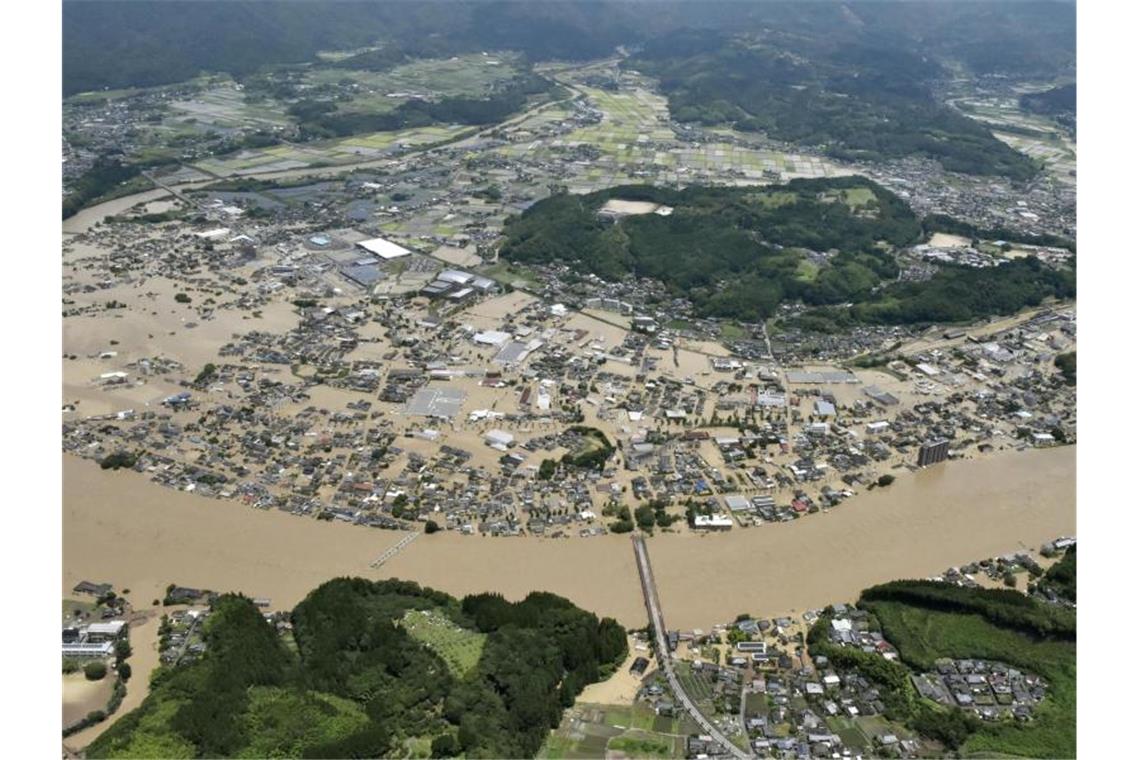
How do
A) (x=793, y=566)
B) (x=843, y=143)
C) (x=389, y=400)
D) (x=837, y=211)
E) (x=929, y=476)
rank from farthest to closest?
(x=843, y=143) < (x=837, y=211) < (x=389, y=400) < (x=929, y=476) < (x=793, y=566)

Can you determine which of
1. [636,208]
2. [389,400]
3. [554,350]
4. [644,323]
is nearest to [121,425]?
[389,400]


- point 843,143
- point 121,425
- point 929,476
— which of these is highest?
point 843,143

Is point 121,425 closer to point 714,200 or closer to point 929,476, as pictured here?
point 929,476

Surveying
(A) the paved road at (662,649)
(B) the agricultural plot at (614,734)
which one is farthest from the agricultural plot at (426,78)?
(B) the agricultural plot at (614,734)

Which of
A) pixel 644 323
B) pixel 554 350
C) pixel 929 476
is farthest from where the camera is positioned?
pixel 644 323

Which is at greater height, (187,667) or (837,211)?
(837,211)

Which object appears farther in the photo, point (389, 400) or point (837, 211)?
point (837, 211)

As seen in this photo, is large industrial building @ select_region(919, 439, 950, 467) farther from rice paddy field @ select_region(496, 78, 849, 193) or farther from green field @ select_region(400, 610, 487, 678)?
rice paddy field @ select_region(496, 78, 849, 193)
